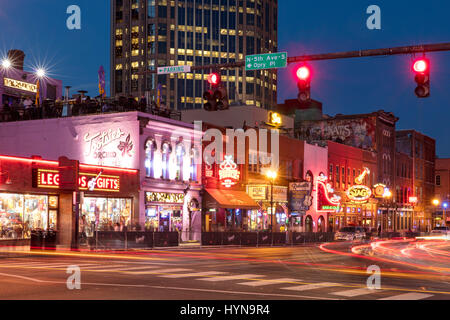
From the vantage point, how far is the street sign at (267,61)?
56.5 feet

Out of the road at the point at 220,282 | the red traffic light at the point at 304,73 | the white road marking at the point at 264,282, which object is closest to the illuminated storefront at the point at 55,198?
the road at the point at 220,282

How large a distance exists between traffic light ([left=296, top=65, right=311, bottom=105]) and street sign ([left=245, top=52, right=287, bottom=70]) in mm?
490

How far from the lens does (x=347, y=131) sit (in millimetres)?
85438

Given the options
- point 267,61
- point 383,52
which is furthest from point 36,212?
point 383,52

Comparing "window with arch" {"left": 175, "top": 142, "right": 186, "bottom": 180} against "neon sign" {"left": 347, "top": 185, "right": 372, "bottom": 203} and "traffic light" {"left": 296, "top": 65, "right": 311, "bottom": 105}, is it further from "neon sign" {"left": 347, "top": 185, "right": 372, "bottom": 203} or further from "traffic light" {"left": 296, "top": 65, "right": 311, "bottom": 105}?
"traffic light" {"left": 296, "top": 65, "right": 311, "bottom": 105}

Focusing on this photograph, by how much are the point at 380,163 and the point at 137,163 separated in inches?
1880

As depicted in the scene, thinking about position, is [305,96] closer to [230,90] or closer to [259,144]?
[259,144]

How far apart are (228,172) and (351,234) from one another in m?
15.6

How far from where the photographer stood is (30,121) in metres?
48.6

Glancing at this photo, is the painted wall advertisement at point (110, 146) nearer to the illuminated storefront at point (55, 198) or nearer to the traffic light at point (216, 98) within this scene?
the illuminated storefront at point (55, 198)

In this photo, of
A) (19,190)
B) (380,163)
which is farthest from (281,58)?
(380,163)

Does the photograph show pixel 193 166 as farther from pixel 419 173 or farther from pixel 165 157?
pixel 419 173

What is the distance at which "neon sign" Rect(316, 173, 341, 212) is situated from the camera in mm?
66688
